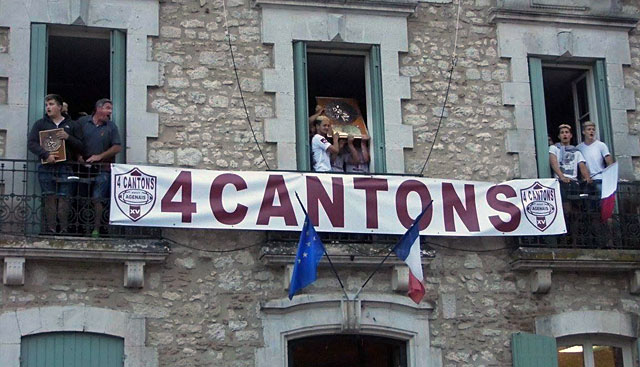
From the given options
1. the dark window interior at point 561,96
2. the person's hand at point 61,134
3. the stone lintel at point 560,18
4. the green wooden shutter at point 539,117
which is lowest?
the person's hand at point 61,134

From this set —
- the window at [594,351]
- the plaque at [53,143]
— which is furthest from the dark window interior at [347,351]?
the plaque at [53,143]

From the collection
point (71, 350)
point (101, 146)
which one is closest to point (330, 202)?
point (101, 146)

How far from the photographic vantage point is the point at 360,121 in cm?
1278

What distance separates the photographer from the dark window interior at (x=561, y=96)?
1367 centimetres

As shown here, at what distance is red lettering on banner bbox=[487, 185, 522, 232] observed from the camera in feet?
40.0

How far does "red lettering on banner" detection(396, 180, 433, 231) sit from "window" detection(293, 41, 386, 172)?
38cm

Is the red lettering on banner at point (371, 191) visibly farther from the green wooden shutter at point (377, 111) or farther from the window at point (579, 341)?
the window at point (579, 341)

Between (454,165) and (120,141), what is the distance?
3561mm

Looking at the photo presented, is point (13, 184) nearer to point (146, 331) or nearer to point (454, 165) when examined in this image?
point (146, 331)

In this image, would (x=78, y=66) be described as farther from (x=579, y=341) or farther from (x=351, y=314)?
(x=579, y=341)

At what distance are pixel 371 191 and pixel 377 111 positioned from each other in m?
1.04

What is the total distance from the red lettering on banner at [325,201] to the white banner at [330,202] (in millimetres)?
10

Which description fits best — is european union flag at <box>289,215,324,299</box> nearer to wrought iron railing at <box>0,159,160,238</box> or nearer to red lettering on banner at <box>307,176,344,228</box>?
red lettering on banner at <box>307,176,344,228</box>

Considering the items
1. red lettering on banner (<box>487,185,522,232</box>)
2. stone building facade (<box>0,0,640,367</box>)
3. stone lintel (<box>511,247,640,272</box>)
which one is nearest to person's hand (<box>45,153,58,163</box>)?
stone building facade (<box>0,0,640,367</box>)
